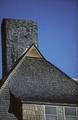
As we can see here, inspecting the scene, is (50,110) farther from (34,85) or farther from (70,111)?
(34,85)

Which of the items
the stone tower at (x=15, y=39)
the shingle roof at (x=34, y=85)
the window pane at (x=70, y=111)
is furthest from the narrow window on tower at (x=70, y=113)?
the stone tower at (x=15, y=39)

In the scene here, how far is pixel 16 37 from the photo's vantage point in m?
29.3

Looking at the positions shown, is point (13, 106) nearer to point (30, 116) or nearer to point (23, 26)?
point (30, 116)

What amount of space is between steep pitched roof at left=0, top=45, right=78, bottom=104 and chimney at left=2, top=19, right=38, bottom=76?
1330 mm

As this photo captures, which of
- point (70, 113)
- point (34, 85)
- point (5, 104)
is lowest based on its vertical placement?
point (70, 113)

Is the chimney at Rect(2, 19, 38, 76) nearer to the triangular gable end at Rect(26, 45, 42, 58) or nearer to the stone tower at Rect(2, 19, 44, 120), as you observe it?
the stone tower at Rect(2, 19, 44, 120)

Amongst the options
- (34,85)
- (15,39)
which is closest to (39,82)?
(34,85)

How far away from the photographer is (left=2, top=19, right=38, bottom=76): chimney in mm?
28953

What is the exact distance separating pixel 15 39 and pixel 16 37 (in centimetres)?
10

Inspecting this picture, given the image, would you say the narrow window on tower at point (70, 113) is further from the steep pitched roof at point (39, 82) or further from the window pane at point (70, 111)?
the steep pitched roof at point (39, 82)

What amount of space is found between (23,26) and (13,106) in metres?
5.24

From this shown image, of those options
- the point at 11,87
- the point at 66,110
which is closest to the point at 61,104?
the point at 66,110

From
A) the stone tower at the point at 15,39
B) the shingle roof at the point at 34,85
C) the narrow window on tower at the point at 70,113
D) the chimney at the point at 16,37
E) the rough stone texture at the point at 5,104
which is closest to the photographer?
the rough stone texture at the point at 5,104

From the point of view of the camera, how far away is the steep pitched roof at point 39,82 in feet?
84.2
